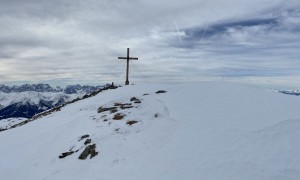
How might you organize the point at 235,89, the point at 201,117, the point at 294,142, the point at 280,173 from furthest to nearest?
the point at 235,89 < the point at 201,117 < the point at 294,142 < the point at 280,173

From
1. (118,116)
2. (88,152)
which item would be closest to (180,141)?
(88,152)

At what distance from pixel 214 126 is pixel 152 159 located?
4.27m

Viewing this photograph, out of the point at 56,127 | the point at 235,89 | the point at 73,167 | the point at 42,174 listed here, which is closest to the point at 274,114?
the point at 235,89

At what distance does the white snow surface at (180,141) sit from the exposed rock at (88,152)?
12.2 inches

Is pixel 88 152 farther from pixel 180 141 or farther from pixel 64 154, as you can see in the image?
pixel 180 141

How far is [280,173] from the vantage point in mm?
13133

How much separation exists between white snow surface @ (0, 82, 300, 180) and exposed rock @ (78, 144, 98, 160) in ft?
1.02

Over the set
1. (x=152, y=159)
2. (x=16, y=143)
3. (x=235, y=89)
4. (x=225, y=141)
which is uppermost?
(x=235, y=89)

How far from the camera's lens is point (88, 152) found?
1883 centimetres

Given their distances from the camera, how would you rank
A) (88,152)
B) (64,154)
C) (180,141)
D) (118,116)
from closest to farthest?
(180,141)
(88,152)
(64,154)
(118,116)

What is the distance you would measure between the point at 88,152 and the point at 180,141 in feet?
19.5

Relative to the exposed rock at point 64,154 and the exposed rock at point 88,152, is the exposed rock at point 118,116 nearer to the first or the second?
the exposed rock at point 88,152

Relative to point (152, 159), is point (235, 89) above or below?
above

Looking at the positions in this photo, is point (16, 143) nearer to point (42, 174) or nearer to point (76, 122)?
point (76, 122)
